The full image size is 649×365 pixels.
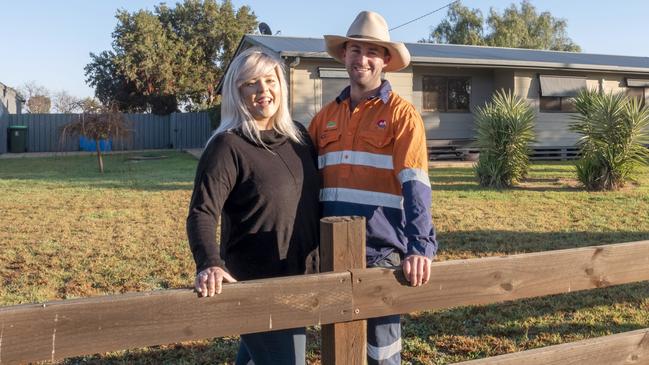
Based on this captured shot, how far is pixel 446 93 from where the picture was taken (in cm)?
1878

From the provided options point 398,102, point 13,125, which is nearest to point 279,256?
point 398,102

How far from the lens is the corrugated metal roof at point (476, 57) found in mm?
17188

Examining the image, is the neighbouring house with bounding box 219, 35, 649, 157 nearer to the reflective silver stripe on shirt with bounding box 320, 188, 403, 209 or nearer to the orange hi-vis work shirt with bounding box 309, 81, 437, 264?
the orange hi-vis work shirt with bounding box 309, 81, 437, 264

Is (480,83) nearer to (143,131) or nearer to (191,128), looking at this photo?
(191,128)

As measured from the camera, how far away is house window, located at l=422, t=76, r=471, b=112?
1853 cm

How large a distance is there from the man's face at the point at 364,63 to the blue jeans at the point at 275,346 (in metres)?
1.05

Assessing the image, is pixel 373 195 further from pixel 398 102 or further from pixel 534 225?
pixel 534 225

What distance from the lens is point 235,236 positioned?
7.57 ft

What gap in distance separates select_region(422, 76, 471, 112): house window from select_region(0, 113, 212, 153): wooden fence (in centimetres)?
1303

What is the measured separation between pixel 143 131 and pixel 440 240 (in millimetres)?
24976

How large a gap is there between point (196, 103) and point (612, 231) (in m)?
32.1

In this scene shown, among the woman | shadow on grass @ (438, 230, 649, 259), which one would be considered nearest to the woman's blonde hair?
the woman

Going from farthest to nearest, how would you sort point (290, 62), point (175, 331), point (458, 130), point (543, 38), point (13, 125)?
point (543, 38) → point (13, 125) → point (458, 130) → point (290, 62) → point (175, 331)

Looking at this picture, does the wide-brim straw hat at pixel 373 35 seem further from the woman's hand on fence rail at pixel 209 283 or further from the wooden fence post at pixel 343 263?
the woman's hand on fence rail at pixel 209 283
